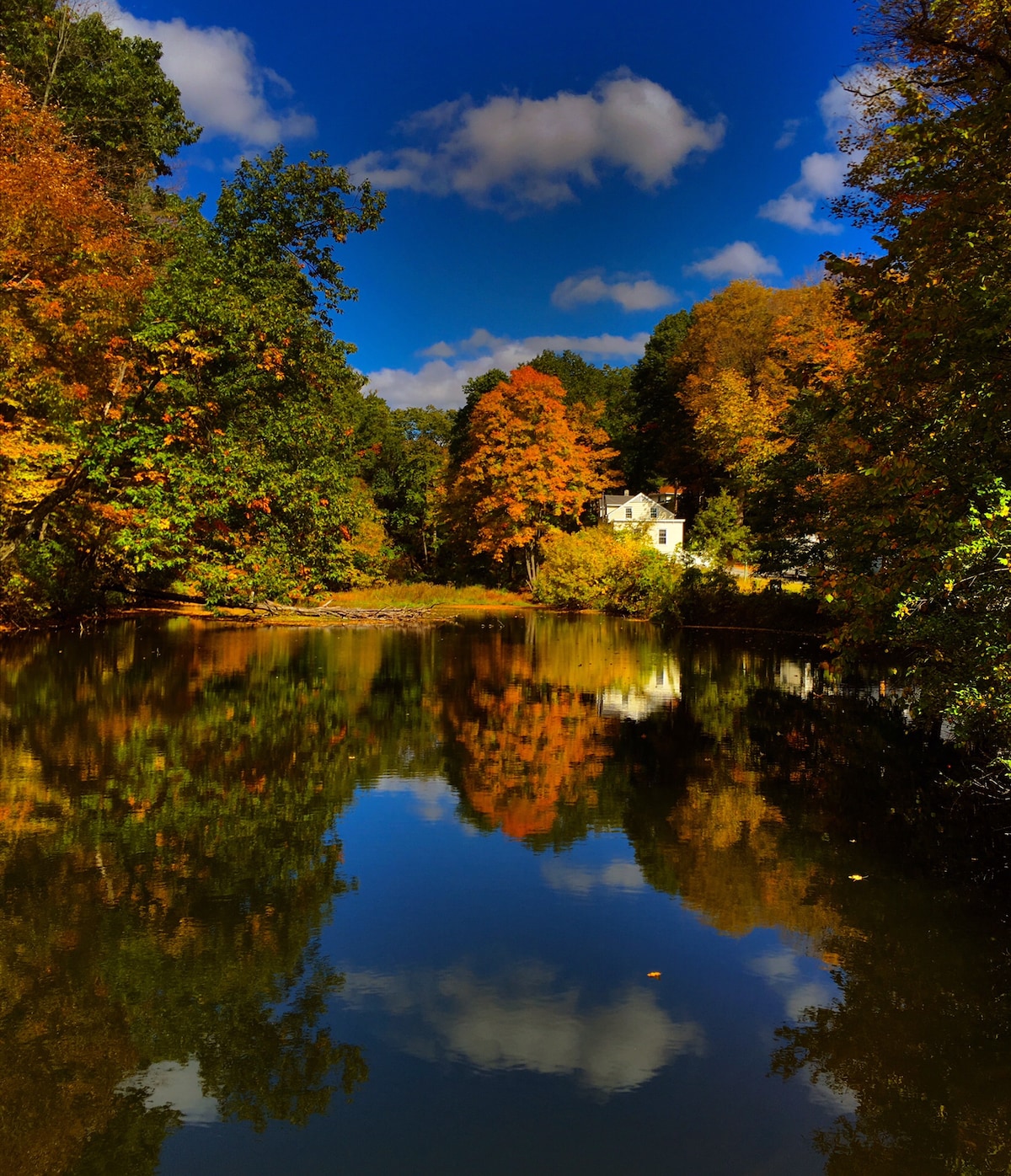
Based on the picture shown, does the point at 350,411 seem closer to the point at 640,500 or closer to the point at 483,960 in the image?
the point at 640,500

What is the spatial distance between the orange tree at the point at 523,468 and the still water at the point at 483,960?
120ft

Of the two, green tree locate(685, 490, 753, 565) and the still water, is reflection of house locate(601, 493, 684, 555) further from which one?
the still water

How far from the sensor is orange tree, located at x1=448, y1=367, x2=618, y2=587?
48.6 meters

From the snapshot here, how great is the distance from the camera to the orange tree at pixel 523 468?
48.6 m

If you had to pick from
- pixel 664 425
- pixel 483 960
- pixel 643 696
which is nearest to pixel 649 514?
pixel 664 425

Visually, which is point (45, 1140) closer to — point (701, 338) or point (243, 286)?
point (243, 286)

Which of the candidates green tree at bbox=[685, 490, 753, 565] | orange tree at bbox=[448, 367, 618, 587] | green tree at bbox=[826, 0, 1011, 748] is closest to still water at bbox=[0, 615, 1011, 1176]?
green tree at bbox=[826, 0, 1011, 748]

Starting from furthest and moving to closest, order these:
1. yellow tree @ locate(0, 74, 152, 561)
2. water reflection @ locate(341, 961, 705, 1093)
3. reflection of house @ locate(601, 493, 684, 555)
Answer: reflection of house @ locate(601, 493, 684, 555) < yellow tree @ locate(0, 74, 152, 561) < water reflection @ locate(341, 961, 705, 1093)

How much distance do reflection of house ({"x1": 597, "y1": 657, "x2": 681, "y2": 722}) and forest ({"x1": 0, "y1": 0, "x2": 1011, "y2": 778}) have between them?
388 centimetres

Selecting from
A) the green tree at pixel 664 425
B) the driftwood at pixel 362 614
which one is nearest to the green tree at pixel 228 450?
the driftwood at pixel 362 614

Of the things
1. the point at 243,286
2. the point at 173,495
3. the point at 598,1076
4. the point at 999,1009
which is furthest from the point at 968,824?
the point at 243,286

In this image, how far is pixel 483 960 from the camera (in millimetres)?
5715

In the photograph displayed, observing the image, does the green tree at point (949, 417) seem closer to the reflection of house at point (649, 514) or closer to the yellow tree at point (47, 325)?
the yellow tree at point (47, 325)

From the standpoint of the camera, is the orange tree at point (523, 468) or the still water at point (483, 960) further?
the orange tree at point (523, 468)
